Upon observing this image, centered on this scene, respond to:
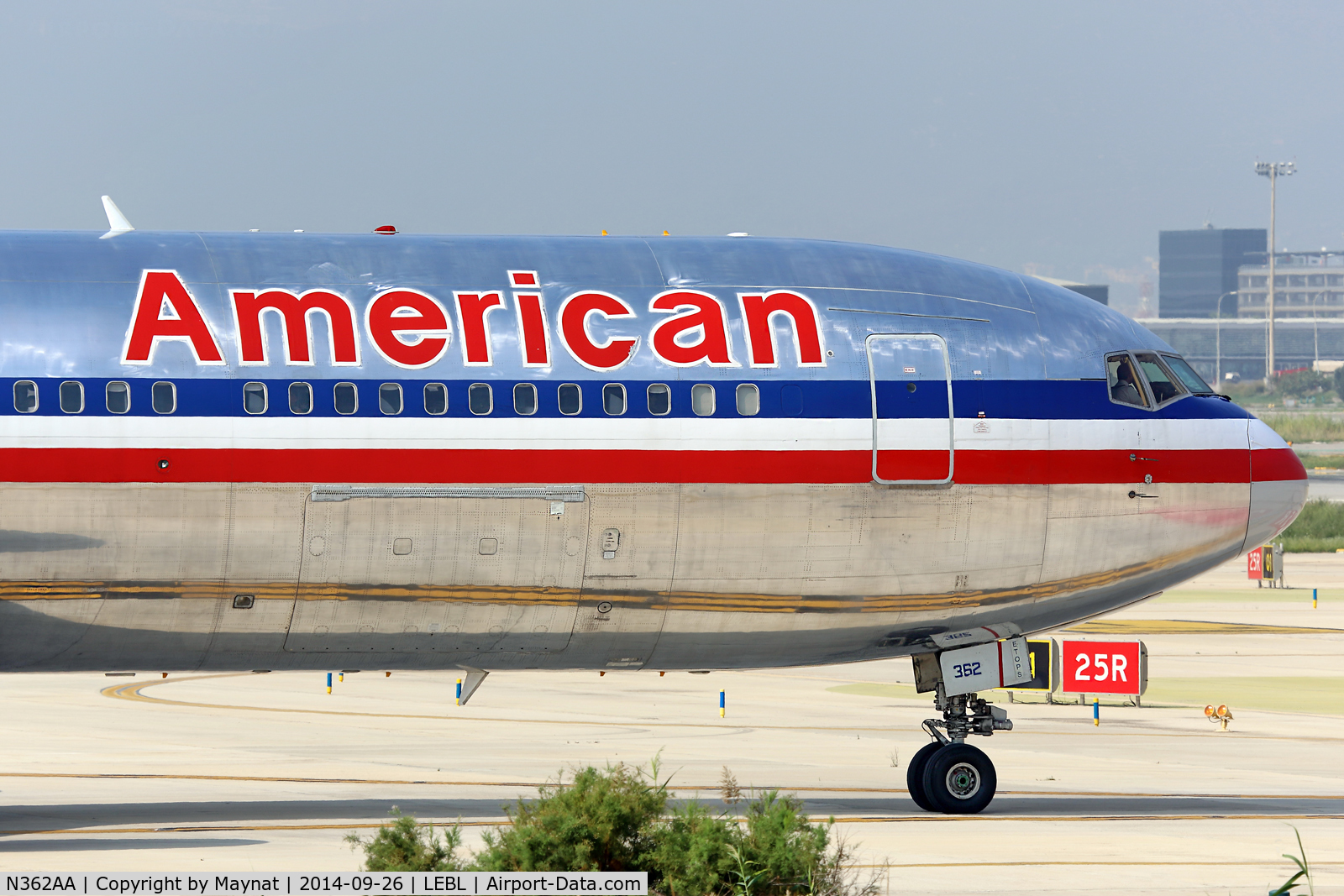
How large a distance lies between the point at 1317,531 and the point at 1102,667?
60009 millimetres

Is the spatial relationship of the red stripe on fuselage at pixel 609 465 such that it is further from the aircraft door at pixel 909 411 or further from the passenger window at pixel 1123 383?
the passenger window at pixel 1123 383

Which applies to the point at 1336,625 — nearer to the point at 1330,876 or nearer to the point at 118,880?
the point at 1330,876

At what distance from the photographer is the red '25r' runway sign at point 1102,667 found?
38.3m

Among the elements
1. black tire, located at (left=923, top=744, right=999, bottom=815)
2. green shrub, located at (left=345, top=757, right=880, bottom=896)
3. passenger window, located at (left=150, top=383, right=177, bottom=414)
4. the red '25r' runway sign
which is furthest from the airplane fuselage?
the red '25r' runway sign

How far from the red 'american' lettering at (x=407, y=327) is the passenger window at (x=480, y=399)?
1.81 ft

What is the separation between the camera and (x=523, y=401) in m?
21.4

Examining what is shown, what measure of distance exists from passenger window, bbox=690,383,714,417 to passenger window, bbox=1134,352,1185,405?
5.80 m

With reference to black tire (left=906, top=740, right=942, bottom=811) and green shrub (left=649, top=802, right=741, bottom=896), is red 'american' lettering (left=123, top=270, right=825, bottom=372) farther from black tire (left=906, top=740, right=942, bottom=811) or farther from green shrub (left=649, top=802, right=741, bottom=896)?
green shrub (left=649, top=802, right=741, bottom=896)

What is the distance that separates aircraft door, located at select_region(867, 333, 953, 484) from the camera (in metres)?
22.3

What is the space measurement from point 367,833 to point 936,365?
865 cm

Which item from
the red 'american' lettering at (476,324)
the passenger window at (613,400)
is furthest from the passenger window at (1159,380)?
A: the red 'american' lettering at (476,324)

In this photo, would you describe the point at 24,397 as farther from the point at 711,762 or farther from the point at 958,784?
the point at 711,762
